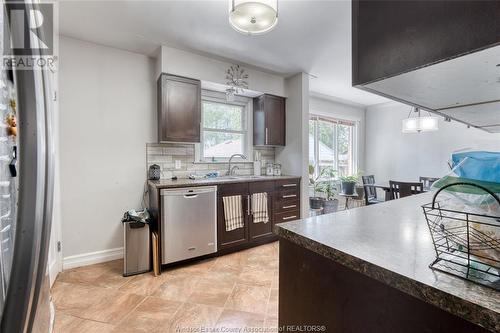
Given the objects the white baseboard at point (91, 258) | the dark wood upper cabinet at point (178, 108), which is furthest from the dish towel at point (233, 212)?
the white baseboard at point (91, 258)

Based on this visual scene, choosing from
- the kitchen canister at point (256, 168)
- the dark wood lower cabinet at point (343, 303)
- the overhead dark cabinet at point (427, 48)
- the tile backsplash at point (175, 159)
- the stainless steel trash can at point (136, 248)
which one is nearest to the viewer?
the overhead dark cabinet at point (427, 48)

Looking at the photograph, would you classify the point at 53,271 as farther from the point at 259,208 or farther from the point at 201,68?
the point at 201,68

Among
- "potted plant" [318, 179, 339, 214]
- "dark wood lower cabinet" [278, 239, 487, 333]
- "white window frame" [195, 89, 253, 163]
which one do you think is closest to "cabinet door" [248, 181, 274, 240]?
"white window frame" [195, 89, 253, 163]

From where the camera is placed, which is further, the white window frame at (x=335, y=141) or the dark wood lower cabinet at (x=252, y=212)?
the white window frame at (x=335, y=141)

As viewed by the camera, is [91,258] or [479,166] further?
[91,258]

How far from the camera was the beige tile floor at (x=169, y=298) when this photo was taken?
5.45ft

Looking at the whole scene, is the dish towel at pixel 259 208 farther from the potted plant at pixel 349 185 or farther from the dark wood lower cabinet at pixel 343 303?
the potted plant at pixel 349 185

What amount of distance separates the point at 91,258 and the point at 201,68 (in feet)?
8.83

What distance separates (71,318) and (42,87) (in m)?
2.04

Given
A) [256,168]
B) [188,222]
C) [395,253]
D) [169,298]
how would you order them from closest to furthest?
1. [395,253]
2. [169,298]
3. [188,222]
4. [256,168]

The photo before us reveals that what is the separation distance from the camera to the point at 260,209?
312cm

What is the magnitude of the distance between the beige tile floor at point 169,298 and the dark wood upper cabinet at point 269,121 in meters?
1.90

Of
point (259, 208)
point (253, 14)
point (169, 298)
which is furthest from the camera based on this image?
point (259, 208)

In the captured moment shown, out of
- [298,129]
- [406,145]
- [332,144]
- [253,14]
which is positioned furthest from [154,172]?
[406,145]
